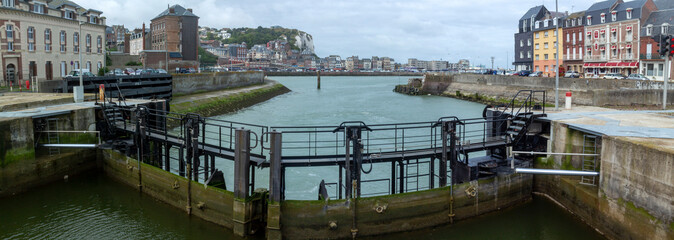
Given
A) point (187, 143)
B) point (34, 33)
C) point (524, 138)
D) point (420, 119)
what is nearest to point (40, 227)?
point (187, 143)

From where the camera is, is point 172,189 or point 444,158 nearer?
point 444,158

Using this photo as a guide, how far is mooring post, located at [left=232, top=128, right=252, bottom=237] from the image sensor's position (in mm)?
16016

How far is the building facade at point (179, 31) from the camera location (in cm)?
10012

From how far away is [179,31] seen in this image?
100188 mm

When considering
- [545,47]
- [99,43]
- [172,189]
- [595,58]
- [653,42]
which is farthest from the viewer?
[545,47]


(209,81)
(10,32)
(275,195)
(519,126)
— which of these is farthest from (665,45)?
(209,81)

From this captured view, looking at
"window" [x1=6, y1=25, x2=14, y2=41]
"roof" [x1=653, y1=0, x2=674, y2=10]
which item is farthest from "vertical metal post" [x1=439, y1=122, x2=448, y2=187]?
"roof" [x1=653, y1=0, x2=674, y2=10]

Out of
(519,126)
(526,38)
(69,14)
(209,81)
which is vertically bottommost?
(519,126)

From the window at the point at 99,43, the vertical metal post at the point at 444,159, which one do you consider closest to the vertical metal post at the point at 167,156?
the vertical metal post at the point at 444,159

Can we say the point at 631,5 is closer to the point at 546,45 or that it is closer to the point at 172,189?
the point at 546,45

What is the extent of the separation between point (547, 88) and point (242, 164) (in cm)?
5191

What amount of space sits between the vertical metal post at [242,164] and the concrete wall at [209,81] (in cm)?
4236

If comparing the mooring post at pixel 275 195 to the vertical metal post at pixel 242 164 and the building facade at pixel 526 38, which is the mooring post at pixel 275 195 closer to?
the vertical metal post at pixel 242 164

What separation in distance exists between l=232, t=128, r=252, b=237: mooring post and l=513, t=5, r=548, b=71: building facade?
270 ft
